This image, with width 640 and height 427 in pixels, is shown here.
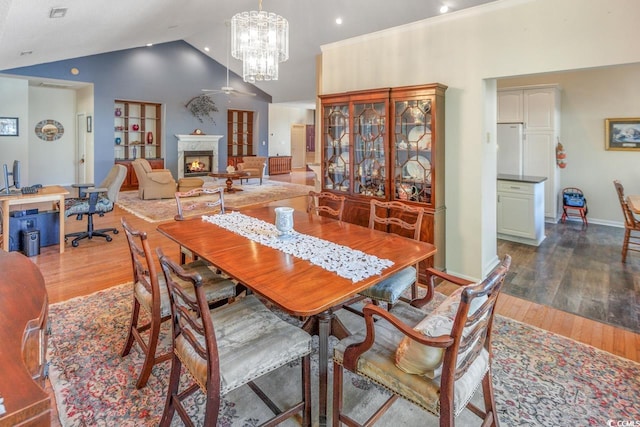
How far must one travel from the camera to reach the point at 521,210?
16.2 feet

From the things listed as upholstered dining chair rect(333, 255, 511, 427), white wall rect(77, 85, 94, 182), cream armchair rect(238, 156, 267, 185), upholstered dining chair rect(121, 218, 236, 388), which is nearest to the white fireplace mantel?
cream armchair rect(238, 156, 267, 185)

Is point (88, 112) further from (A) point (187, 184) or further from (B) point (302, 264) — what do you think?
(B) point (302, 264)

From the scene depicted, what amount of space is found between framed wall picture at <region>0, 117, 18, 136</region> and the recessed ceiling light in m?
5.43

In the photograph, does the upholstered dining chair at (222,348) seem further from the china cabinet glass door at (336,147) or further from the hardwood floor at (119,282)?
the china cabinet glass door at (336,147)

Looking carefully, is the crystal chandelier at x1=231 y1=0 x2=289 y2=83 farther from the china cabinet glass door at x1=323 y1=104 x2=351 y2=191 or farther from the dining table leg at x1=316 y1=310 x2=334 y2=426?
the dining table leg at x1=316 y1=310 x2=334 y2=426

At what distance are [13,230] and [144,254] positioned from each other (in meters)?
3.61

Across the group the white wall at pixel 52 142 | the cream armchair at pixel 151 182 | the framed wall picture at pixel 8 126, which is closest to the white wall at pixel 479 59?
the cream armchair at pixel 151 182

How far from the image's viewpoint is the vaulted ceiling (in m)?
4.92

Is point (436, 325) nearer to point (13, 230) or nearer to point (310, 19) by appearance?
point (13, 230)

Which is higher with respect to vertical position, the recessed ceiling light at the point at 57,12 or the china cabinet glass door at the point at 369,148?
the recessed ceiling light at the point at 57,12

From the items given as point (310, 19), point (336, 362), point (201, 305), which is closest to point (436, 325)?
point (336, 362)

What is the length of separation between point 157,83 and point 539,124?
968 centimetres

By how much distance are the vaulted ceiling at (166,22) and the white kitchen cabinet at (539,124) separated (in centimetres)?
173

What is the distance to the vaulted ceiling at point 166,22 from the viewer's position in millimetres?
4922
